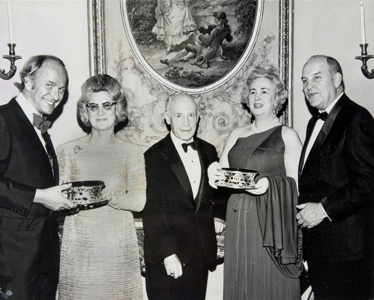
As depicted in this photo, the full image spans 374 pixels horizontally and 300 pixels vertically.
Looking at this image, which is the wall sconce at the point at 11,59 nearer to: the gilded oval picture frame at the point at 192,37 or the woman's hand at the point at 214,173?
the gilded oval picture frame at the point at 192,37

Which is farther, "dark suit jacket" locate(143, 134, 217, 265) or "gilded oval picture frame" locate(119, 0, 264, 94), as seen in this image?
"gilded oval picture frame" locate(119, 0, 264, 94)

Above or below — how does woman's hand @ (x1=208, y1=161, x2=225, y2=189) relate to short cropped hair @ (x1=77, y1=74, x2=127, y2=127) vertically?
below

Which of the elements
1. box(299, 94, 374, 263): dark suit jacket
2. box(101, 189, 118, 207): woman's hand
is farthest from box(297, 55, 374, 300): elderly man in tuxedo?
box(101, 189, 118, 207): woman's hand

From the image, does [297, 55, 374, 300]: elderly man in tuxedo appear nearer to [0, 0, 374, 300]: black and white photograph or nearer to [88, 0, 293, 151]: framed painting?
[0, 0, 374, 300]: black and white photograph

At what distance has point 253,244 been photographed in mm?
2131

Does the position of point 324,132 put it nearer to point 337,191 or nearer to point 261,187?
point 337,191

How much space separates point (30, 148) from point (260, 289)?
1.41 m

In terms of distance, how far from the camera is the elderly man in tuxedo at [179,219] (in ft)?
7.07

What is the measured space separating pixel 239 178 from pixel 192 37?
1.08 meters

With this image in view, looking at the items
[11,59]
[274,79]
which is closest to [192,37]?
[274,79]

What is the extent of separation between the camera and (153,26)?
2586mm

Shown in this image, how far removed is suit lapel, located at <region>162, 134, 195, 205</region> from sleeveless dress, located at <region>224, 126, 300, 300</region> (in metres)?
0.26

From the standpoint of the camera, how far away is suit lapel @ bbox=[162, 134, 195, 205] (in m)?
2.18

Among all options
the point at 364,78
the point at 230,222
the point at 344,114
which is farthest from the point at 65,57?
the point at 364,78
